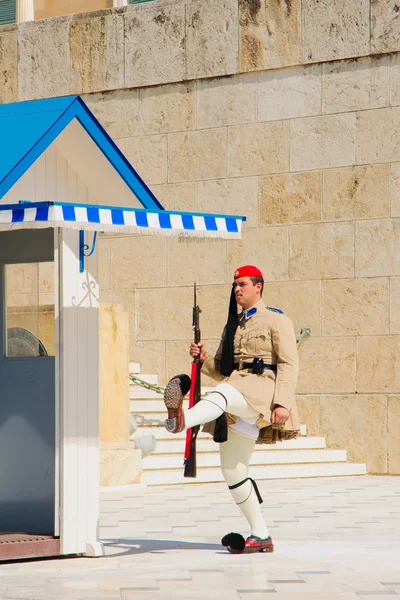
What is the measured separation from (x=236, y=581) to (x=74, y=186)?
3106 millimetres

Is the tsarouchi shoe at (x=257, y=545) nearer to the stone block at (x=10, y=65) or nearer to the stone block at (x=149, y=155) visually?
the stone block at (x=149, y=155)

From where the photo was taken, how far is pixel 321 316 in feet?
51.4

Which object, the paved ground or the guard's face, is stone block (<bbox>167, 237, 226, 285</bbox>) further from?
the guard's face

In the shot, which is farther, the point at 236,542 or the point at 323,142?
the point at 323,142

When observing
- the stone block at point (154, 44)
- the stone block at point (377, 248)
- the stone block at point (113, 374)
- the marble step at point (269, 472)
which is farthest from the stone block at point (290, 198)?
the stone block at point (113, 374)

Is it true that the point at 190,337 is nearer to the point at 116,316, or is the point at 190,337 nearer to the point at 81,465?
the point at 116,316

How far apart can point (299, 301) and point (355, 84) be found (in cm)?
286

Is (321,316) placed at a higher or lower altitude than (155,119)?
lower

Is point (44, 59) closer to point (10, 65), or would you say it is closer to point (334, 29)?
point (10, 65)

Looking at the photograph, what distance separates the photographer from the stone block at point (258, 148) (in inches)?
634

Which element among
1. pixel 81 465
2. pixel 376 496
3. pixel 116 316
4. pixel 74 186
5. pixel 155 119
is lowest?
pixel 376 496

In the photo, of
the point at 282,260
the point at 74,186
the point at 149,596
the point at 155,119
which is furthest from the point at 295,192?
the point at 149,596

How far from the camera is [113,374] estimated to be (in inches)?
512

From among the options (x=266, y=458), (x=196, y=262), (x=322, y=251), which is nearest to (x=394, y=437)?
(x=266, y=458)
